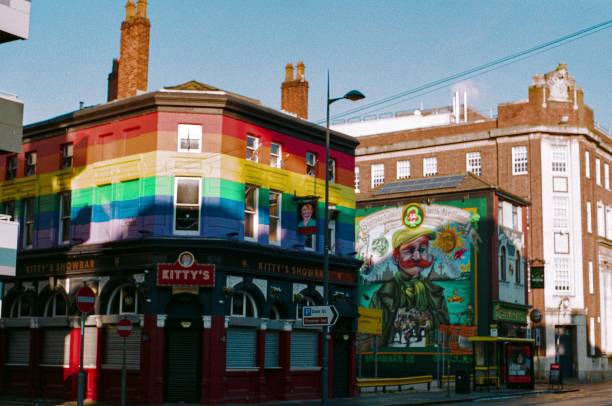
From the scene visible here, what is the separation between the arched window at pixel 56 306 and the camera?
3681 centimetres

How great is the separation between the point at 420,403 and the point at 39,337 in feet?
53.1

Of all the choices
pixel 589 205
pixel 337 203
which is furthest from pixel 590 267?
pixel 337 203

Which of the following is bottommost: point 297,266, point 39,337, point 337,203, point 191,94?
point 39,337

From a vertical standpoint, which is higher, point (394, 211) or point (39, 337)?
point (394, 211)

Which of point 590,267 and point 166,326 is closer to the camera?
point 166,326

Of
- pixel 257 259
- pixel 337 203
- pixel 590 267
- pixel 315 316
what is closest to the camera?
pixel 315 316

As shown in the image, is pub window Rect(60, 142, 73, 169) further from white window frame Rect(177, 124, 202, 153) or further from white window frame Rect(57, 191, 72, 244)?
white window frame Rect(177, 124, 202, 153)

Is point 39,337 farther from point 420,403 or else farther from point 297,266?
point 420,403

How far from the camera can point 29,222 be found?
39.1 metres

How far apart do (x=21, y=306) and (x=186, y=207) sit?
10.3 m

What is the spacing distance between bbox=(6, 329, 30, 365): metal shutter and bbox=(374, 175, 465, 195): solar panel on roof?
29990mm

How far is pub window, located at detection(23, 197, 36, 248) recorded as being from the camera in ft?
128

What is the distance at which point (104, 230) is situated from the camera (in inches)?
1400

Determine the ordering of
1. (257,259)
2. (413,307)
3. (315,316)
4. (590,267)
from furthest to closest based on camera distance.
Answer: (590,267) < (413,307) < (257,259) < (315,316)
